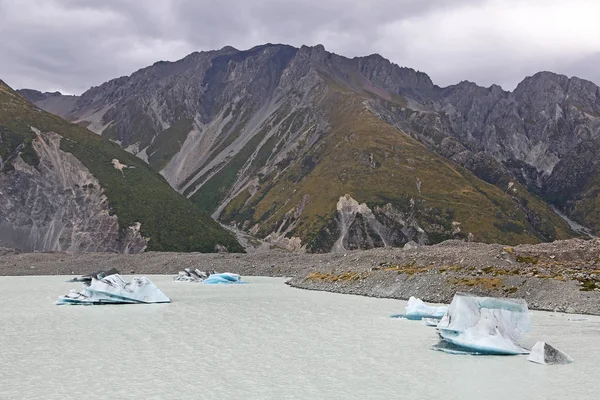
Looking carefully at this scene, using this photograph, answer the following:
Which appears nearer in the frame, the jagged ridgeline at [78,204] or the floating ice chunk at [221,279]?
the floating ice chunk at [221,279]

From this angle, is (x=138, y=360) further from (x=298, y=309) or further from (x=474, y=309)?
(x=298, y=309)

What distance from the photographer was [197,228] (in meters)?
174

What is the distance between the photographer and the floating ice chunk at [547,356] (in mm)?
28797

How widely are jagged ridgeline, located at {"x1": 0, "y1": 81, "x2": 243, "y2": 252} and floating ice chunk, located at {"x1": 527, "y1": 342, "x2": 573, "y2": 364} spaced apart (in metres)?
140

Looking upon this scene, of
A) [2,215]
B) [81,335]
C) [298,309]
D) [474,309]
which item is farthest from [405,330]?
[2,215]

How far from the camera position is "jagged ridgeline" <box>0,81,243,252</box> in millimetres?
162000

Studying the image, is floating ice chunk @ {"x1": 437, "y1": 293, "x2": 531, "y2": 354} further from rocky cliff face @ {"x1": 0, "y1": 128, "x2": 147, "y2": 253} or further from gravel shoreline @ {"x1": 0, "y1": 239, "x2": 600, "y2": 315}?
rocky cliff face @ {"x1": 0, "y1": 128, "x2": 147, "y2": 253}

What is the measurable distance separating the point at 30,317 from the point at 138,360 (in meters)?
21.5

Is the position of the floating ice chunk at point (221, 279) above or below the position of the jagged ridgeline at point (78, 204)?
below

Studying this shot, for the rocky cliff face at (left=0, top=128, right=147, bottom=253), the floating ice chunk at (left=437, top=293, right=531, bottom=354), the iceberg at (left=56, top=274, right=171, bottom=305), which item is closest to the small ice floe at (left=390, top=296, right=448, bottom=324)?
the floating ice chunk at (left=437, top=293, right=531, bottom=354)

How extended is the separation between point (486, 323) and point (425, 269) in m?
38.7

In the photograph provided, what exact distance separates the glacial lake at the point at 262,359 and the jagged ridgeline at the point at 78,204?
117 m

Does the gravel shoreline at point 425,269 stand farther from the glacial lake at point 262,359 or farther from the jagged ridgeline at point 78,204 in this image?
the jagged ridgeline at point 78,204

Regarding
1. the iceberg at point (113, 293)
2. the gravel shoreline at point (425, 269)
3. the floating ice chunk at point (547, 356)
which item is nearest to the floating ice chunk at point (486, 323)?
the floating ice chunk at point (547, 356)
